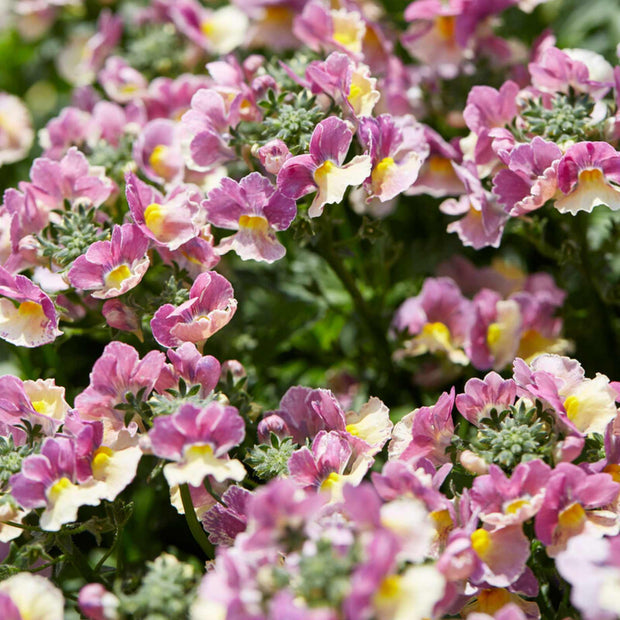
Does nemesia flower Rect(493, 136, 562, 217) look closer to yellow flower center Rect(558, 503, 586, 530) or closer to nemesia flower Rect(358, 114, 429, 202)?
nemesia flower Rect(358, 114, 429, 202)

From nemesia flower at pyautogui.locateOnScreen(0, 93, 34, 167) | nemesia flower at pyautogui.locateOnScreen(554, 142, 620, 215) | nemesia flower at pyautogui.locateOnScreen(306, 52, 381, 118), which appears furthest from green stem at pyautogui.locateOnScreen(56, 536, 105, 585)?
nemesia flower at pyautogui.locateOnScreen(0, 93, 34, 167)

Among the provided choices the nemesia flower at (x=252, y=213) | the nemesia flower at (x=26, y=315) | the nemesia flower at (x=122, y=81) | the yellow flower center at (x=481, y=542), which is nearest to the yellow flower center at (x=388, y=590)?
the yellow flower center at (x=481, y=542)

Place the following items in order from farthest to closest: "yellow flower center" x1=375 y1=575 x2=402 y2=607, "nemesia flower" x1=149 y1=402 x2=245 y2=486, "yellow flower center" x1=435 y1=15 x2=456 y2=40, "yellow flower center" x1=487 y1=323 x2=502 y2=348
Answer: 1. "yellow flower center" x1=435 y1=15 x2=456 y2=40
2. "yellow flower center" x1=487 y1=323 x2=502 y2=348
3. "nemesia flower" x1=149 y1=402 x2=245 y2=486
4. "yellow flower center" x1=375 y1=575 x2=402 y2=607

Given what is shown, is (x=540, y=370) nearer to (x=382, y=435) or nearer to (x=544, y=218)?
(x=382, y=435)

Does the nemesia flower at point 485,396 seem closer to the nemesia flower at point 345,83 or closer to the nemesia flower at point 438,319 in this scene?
the nemesia flower at point 438,319

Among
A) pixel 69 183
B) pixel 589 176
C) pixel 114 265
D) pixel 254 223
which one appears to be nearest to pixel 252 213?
pixel 254 223
